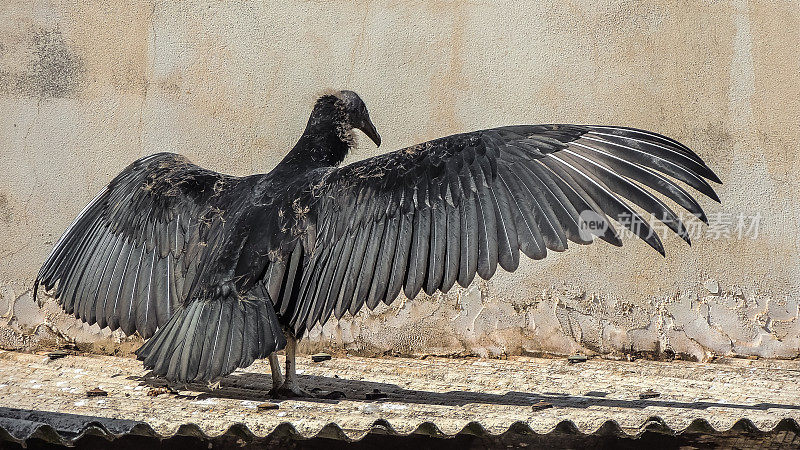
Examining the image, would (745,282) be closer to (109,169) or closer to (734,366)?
(734,366)

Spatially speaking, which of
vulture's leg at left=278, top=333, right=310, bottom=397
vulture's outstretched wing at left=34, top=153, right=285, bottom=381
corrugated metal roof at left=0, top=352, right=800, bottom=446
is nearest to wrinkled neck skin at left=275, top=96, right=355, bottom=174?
vulture's outstretched wing at left=34, top=153, right=285, bottom=381

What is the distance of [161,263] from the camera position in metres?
4.43

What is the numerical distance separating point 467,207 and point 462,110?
1.51m

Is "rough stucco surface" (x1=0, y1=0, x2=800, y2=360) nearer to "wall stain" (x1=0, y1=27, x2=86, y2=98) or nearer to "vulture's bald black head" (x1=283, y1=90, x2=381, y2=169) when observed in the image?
"wall stain" (x1=0, y1=27, x2=86, y2=98)

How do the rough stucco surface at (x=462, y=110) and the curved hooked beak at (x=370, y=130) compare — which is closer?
the curved hooked beak at (x=370, y=130)

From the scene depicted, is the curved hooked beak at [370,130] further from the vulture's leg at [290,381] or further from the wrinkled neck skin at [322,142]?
the vulture's leg at [290,381]

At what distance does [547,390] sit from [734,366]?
1.10 metres

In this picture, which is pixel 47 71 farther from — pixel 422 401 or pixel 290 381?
pixel 422 401

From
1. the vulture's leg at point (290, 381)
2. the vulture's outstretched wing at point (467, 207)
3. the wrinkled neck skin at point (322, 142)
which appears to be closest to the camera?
the vulture's outstretched wing at point (467, 207)

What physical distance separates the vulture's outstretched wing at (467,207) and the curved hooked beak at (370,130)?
2.48 feet

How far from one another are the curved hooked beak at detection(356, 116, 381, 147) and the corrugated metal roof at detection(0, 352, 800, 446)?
111 cm

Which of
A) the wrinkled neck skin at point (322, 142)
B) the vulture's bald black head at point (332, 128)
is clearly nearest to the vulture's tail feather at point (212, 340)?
the wrinkled neck skin at point (322, 142)

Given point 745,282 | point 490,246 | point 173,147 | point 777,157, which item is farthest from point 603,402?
point 173,147

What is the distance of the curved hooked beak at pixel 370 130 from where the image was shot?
16.2 ft
